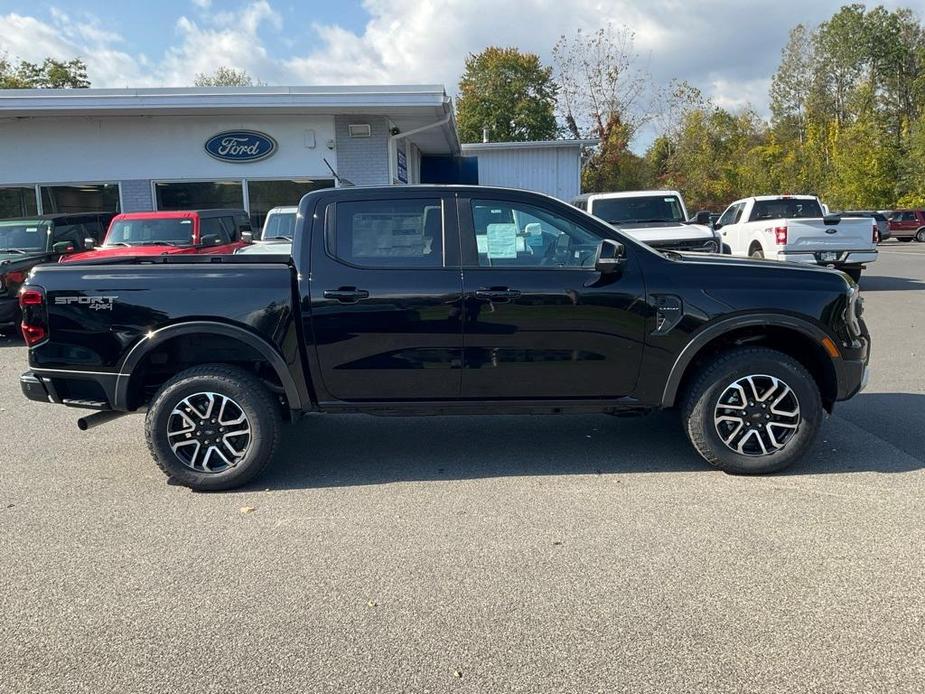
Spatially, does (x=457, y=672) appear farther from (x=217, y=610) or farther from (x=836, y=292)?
(x=836, y=292)

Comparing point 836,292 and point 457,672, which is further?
point 836,292

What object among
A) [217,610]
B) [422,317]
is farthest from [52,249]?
[217,610]

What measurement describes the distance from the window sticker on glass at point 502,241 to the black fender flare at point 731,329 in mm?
1255

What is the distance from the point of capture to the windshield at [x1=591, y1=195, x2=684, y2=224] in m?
13.4

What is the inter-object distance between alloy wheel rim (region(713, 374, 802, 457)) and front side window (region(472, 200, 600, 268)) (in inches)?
49.7

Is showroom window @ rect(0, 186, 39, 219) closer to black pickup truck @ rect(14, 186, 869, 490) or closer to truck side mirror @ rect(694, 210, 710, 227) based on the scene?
black pickup truck @ rect(14, 186, 869, 490)

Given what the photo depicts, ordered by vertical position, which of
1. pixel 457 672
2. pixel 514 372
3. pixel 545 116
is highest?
pixel 545 116

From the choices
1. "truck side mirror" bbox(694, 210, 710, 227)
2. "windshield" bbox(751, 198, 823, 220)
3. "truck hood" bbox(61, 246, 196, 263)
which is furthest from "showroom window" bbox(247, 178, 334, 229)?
"windshield" bbox(751, 198, 823, 220)

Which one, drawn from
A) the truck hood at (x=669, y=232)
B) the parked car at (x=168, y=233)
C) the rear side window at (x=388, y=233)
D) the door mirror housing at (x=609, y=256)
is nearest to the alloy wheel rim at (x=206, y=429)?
the rear side window at (x=388, y=233)

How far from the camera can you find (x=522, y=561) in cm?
365

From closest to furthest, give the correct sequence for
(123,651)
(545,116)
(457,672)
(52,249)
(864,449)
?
1. (457,672)
2. (123,651)
3. (864,449)
4. (52,249)
5. (545,116)

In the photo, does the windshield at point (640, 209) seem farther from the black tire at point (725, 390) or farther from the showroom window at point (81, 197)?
the showroom window at point (81, 197)

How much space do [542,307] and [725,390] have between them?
1.29 m

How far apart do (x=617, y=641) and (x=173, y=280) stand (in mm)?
3345
